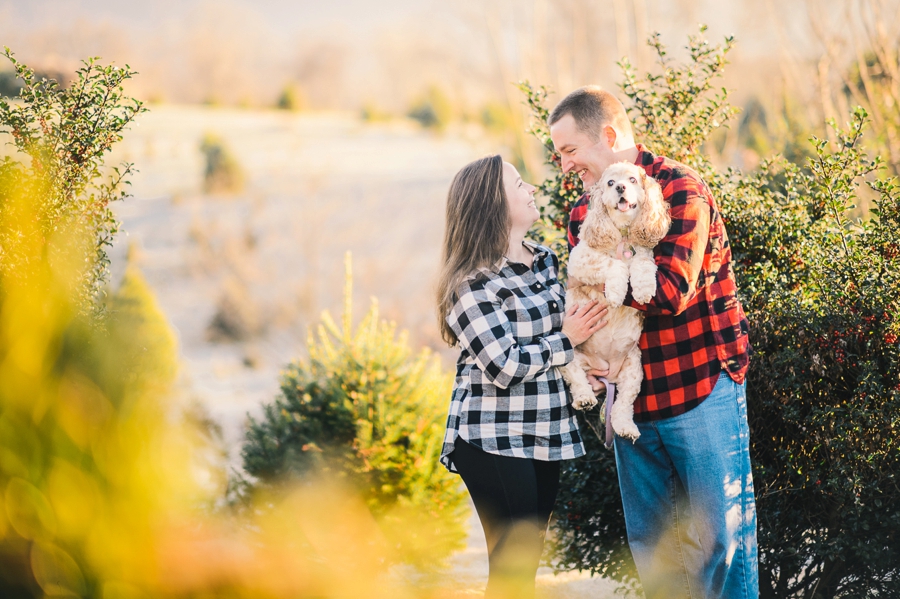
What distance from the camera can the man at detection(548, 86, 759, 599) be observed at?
2.51 m

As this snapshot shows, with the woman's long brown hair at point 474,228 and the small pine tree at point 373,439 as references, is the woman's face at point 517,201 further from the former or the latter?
the small pine tree at point 373,439

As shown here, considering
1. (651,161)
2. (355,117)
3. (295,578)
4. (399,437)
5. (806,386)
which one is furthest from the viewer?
(355,117)

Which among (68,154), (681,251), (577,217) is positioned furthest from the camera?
(68,154)

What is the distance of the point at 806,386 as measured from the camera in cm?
301

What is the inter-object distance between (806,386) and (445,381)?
111 inches

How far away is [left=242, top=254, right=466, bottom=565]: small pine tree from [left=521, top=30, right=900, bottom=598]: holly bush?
135 centimetres

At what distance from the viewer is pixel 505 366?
99.6 inches

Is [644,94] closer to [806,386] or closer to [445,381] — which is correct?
[806,386]

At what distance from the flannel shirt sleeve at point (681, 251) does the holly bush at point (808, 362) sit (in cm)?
85

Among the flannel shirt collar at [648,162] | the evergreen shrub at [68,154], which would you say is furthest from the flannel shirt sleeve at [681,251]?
the evergreen shrub at [68,154]

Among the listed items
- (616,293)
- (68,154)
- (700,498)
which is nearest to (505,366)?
(616,293)

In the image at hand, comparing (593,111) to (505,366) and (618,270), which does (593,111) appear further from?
(505,366)

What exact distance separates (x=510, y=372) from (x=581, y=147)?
99 centimetres

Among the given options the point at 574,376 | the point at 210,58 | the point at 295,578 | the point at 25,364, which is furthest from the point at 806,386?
the point at 210,58
